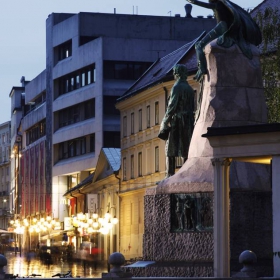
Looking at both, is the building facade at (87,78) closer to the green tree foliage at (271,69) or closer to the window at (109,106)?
the window at (109,106)

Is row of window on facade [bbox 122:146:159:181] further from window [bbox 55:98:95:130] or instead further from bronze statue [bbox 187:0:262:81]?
bronze statue [bbox 187:0:262:81]

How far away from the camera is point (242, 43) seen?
24.0 metres

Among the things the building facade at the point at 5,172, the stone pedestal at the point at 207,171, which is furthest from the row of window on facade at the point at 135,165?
the building facade at the point at 5,172

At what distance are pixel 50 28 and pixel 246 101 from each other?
85.1m

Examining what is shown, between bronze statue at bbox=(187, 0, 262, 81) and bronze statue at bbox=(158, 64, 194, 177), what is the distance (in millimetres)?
686

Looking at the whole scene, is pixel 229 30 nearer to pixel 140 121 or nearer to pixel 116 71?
pixel 140 121

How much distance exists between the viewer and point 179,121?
25.0 meters

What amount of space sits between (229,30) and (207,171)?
2778 millimetres

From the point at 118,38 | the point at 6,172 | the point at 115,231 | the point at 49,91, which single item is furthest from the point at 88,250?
the point at 6,172

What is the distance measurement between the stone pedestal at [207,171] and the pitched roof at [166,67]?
4070 cm

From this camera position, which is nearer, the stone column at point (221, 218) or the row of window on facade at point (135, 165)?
the stone column at point (221, 218)

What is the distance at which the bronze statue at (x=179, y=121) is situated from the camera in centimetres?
2494

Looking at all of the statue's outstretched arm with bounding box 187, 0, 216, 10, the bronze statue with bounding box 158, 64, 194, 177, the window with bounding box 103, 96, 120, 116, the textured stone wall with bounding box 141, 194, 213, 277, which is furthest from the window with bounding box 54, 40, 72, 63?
the textured stone wall with bounding box 141, 194, 213, 277

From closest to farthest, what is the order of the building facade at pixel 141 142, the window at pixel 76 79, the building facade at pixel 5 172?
the building facade at pixel 141 142
the window at pixel 76 79
the building facade at pixel 5 172
